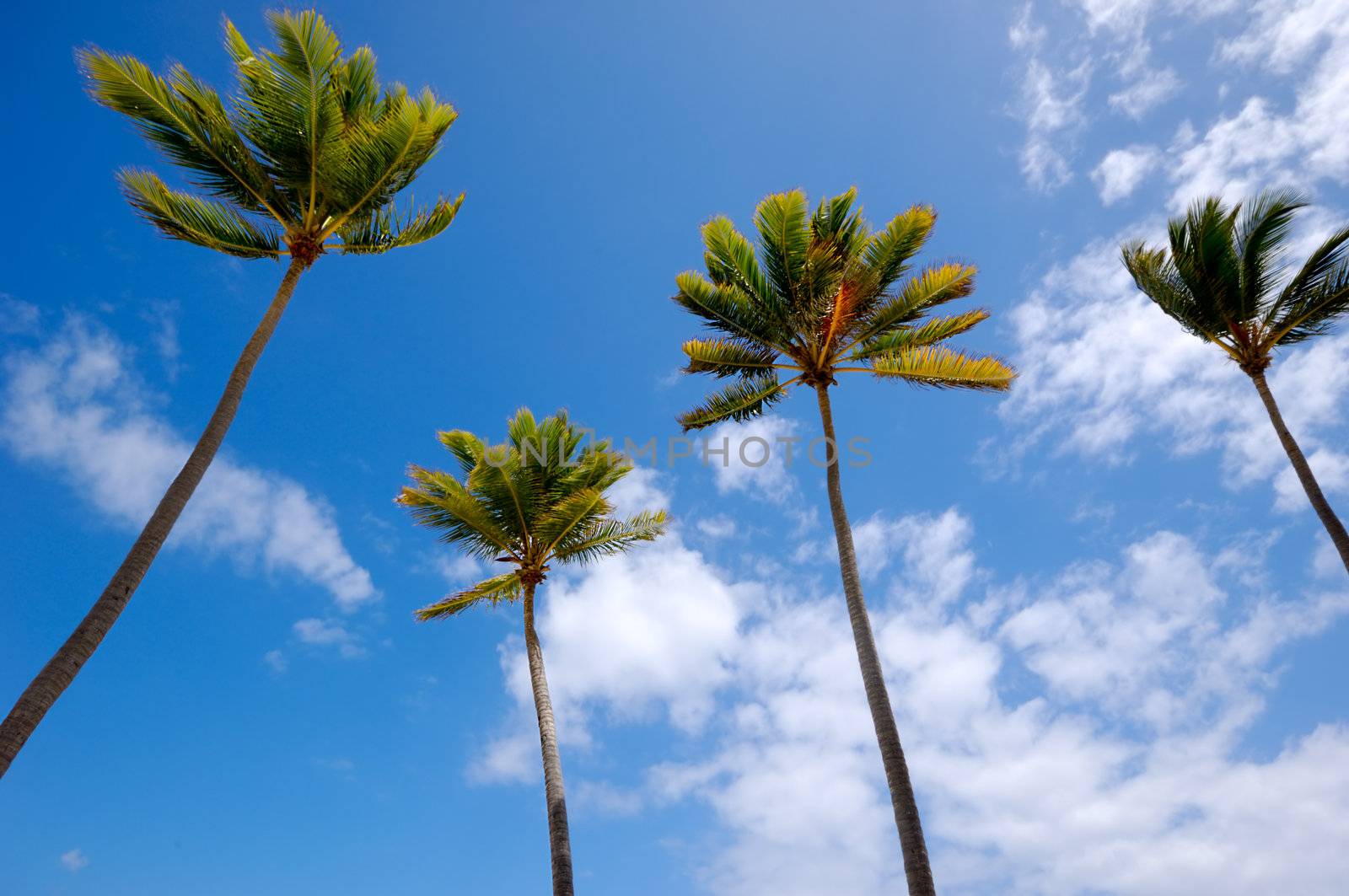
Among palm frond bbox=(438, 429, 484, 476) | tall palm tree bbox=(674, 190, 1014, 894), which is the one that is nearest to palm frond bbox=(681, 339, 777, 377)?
tall palm tree bbox=(674, 190, 1014, 894)

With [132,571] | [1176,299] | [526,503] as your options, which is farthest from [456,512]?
[1176,299]

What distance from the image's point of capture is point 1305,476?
1506 cm

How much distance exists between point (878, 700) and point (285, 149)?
11629mm

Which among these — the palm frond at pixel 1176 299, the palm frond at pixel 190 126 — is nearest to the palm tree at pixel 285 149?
the palm frond at pixel 190 126

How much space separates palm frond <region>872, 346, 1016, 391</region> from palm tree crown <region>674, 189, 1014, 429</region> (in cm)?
2

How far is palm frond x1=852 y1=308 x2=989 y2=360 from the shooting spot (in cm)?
1527

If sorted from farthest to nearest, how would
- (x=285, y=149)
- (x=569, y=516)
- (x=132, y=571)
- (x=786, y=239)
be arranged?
1. (x=569, y=516)
2. (x=786, y=239)
3. (x=285, y=149)
4. (x=132, y=571)

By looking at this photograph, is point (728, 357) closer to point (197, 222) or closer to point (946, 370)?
point (946, 370)

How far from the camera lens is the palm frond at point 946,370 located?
47.5ft

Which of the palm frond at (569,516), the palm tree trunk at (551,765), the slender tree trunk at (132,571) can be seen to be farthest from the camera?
the palm frond at (569,516)

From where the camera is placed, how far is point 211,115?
11.2 m

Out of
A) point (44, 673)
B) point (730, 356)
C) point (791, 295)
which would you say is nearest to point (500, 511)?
point (730, 356)

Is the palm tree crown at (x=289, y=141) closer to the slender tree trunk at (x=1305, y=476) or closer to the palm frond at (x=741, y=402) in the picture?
the palm frond at (x=741, y=402)

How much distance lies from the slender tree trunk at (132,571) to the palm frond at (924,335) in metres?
9.94
